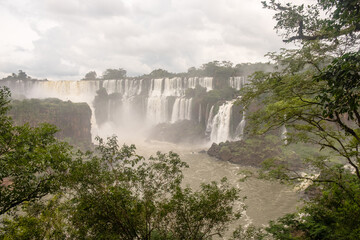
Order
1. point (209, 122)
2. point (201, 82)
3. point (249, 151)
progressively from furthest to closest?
point (201, 82)
point (209, 122)
point (249, 151)

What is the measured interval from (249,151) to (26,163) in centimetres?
2459

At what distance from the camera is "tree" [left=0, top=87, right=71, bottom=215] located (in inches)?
181

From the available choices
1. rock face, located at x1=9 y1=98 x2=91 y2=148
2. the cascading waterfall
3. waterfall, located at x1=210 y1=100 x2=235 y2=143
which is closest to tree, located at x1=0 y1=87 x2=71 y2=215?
rock face, located at x1=9 y1=98 x2=91 y2=148

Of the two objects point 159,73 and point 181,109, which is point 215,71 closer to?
point 181,109

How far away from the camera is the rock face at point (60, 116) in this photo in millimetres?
28453

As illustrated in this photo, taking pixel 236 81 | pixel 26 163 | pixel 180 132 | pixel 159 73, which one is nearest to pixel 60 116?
pixel 180 132

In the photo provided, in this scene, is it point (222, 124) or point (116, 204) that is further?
point (222, 124)

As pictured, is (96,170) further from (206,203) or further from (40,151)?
(206,203)

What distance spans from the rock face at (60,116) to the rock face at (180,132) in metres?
12.4

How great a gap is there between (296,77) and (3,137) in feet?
22.6

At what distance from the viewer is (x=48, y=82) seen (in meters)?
49.7

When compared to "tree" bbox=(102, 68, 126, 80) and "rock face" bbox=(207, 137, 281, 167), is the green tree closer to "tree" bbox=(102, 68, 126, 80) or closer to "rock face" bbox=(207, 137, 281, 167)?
"rock face" bbox=(207, 137, 281, 167)

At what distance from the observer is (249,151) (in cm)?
2625

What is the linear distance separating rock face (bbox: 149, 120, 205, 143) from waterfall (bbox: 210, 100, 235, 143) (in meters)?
3.12
